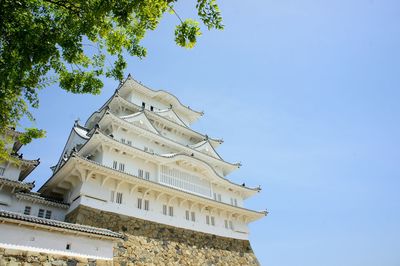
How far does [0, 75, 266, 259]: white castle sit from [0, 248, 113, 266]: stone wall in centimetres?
22

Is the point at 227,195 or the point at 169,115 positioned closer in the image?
the point at 227,195

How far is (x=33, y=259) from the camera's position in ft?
32.8

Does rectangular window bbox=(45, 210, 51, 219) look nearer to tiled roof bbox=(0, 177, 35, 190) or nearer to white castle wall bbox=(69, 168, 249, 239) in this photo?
white castle wall bbox=(69, 168, 249, 239)

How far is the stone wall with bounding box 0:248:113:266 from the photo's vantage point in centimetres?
951

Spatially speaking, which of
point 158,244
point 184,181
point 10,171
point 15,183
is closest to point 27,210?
point 15,183

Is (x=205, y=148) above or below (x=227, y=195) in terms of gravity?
above

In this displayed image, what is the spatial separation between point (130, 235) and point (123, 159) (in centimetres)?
567

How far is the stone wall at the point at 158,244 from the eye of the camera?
622 inches

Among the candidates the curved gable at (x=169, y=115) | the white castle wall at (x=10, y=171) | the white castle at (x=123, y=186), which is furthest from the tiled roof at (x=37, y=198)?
the curved gable at (x=169, y=115)

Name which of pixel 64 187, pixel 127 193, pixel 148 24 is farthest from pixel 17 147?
pixel 148 24

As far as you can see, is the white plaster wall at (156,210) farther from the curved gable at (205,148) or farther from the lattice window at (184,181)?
the curved gable at (205,148)

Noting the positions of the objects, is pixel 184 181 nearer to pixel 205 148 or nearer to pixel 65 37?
pixel 205 148

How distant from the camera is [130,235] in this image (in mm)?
16781

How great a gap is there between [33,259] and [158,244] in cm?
886
